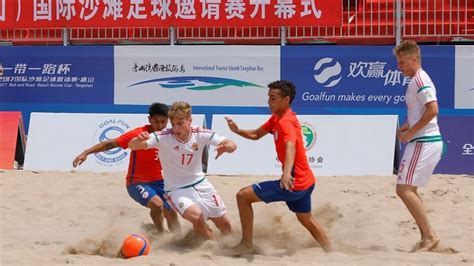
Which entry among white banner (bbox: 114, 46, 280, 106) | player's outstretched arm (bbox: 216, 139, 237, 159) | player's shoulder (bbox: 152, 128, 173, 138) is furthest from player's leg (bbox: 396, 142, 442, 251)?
white banner (bbox: 114, 46, 280, 106)

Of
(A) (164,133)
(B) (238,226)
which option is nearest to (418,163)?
(B) (238,226)

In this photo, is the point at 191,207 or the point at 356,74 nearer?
the point at 191,207

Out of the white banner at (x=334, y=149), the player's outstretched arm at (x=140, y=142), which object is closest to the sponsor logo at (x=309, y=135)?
the white banner at (x=334, y=149)

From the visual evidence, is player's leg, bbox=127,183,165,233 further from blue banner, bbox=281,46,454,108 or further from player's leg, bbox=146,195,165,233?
blue banner, bbox=281,46,454,108

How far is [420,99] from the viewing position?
6.84m

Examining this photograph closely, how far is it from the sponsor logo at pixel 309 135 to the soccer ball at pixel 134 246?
17.5 feet

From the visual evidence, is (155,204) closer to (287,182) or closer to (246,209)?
(246,209)

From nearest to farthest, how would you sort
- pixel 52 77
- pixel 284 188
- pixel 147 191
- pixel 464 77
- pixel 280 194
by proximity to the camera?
pixel 284 188, pixel 280 194, pixel 147 191, pixel 464 77, pixel 52 77

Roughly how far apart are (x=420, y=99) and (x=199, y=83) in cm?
710

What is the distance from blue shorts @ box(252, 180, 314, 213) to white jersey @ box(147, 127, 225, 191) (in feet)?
1.87

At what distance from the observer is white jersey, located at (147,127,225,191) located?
6918 mm

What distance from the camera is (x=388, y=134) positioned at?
1168 centimetres

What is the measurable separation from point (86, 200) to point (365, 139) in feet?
13.3

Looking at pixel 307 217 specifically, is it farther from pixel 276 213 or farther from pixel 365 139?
pixel 365 139
